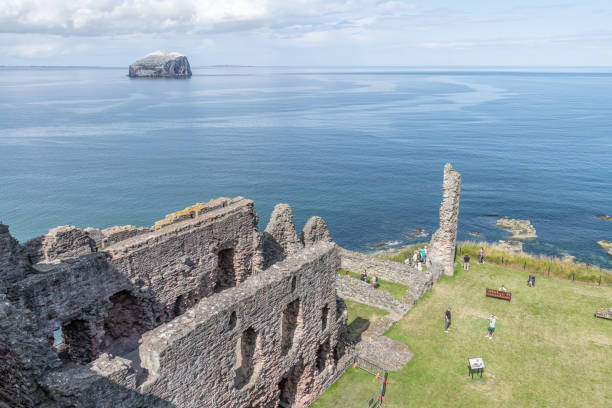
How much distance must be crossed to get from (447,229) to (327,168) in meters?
45.8

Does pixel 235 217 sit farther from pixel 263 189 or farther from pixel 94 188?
pixel 94 188

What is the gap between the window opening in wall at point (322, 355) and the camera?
680 inches

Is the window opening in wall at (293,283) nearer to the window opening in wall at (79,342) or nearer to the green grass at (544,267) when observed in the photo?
the window opening in wall at (79,342)

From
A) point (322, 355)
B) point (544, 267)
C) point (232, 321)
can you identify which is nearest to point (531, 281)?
point (544, 267)

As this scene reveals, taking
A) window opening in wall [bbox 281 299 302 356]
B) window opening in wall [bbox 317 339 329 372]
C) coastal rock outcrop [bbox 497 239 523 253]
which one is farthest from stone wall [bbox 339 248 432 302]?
coastal rock outcrop [bbox 497 239 523 253]

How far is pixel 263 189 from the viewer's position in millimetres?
61312

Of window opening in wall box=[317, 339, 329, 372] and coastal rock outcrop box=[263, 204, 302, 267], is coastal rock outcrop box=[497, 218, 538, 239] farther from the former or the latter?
window opening in wall box=[317, 339, 329, 372]

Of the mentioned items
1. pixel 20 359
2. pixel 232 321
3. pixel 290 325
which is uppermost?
pixel 20 359

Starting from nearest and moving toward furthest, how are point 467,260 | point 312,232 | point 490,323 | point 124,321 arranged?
point 124,321 < point 490,323 < point 312,232 < point 467,260

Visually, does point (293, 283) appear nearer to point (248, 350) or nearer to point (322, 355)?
point (248, 350)

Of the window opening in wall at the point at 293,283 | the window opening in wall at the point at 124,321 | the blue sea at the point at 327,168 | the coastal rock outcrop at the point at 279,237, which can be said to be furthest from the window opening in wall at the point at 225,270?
the blue sea at the point at 327,168

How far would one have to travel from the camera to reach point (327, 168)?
72312mm

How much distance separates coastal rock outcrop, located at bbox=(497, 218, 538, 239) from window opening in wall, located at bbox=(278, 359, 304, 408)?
3663 cm

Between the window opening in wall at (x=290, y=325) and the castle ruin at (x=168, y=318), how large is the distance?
2.0 inches
